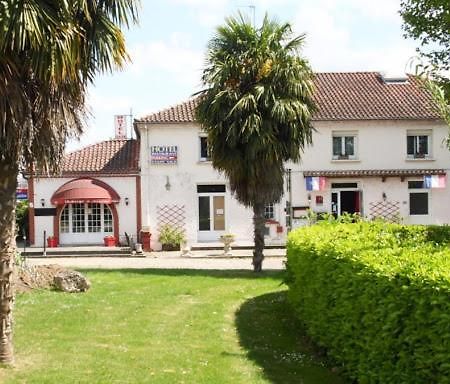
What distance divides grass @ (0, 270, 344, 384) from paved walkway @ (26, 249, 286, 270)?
287 inches

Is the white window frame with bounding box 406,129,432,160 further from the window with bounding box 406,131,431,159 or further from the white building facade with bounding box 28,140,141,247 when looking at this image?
the white building facade with bounding box 28,140,141,247

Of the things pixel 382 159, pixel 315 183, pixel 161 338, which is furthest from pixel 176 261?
pixel 161 338

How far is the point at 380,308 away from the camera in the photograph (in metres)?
6.05

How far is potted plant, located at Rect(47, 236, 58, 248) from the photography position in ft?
101

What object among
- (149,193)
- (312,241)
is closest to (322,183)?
(149,193)

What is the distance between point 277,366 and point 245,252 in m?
21.6

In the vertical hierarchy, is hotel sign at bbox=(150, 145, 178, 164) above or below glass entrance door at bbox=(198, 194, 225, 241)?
above

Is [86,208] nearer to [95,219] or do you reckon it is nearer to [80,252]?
[95,219]

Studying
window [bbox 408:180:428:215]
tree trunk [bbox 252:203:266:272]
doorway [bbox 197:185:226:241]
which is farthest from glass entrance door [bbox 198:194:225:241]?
tree trunk [bbox 252:203:266:272]

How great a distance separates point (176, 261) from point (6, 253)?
18077 millimetres

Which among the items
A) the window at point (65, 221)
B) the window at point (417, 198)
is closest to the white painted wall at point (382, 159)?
the window at point (417, 198)

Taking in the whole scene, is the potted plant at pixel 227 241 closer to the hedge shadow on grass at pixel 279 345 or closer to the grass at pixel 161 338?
the grass at pixel 161 338

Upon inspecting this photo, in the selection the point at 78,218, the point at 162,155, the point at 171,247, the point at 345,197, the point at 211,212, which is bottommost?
the point at 171,247

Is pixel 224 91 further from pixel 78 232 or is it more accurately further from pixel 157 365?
pixel 78 232
